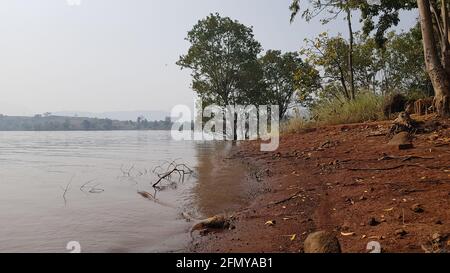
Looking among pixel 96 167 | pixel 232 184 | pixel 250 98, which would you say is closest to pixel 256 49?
Result: pixel 250 98

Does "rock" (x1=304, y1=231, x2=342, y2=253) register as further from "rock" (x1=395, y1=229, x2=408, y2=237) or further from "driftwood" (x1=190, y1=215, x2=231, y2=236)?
"driftwood" (x1=190, y1=215, x2=231, y2=236)

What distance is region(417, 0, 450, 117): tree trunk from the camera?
817cm

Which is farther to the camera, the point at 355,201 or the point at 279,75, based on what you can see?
the point at 279,75

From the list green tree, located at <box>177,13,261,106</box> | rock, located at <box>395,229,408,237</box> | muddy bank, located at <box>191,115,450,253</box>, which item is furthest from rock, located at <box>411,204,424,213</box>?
green tree, located at <box>177,13,261,106</box>

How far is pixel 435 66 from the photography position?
26.9ft

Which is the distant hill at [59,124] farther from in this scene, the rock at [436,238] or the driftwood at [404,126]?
the rock at [436,238]

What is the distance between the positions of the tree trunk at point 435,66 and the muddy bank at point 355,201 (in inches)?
30.5

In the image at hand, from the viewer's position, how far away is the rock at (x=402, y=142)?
6904 millimetres

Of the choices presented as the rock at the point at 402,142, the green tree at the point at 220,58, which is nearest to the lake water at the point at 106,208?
the rock at the point at 402,142

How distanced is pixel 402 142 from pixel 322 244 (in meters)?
4.77

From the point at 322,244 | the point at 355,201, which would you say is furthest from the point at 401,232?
the point at 355,201

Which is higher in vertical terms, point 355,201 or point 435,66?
point 435,66

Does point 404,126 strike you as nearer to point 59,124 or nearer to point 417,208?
point 417,208
